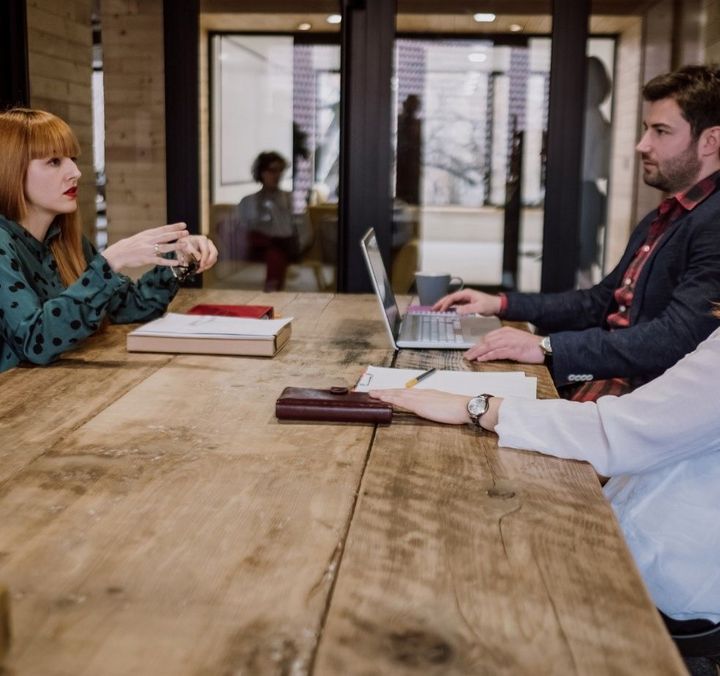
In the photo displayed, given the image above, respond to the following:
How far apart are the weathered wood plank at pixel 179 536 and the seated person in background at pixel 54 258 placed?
37cm

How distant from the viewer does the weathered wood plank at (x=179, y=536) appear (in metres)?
0.81

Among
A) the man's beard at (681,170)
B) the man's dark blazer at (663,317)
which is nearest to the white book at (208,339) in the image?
the man's dark blazer at (663,317)

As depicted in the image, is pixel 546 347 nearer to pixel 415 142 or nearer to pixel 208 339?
pixel 208 339

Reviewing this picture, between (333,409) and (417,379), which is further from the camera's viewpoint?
(417,379)

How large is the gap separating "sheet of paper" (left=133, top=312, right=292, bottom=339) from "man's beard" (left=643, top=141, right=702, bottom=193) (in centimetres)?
112

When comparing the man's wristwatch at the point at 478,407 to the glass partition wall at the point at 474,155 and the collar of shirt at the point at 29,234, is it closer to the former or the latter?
the collar of shirt at the point at 29,234

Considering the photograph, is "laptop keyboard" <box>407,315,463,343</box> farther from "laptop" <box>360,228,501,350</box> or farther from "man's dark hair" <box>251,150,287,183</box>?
"man's dark hair" <box>251,150,287,183</box>

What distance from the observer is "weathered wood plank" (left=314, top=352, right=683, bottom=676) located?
0.80 metres

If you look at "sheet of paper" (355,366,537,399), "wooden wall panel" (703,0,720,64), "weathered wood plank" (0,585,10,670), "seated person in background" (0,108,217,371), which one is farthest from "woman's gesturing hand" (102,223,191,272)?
"wooden wall panel" (703,0,720,64)

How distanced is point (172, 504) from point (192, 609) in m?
0.30

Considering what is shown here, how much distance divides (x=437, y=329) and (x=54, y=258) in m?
1.00

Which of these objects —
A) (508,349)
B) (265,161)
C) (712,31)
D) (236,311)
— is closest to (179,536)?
(508,349)

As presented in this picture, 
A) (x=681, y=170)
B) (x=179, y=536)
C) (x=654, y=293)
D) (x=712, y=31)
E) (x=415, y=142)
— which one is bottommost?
(x=179, y=536)

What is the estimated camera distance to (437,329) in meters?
2.48
